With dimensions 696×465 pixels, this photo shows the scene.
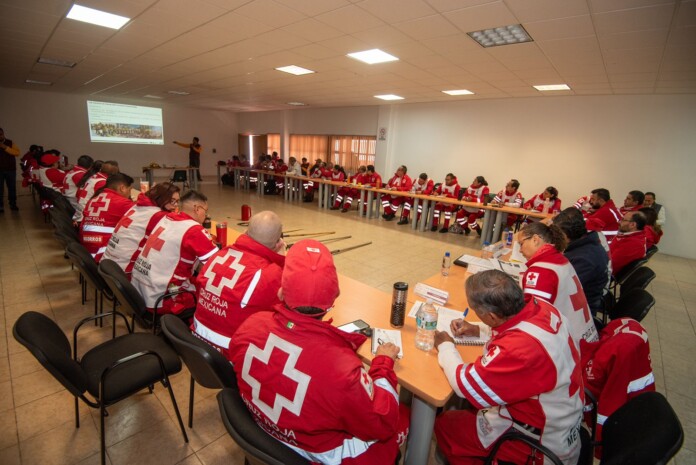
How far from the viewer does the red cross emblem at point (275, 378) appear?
932 millimetres

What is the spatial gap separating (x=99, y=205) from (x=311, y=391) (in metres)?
3.07

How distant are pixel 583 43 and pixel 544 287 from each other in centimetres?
337

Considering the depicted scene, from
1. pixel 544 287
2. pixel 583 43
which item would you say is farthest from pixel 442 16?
pixel 544 287

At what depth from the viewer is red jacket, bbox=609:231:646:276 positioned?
3168 mm

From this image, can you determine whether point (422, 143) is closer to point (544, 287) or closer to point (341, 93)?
point (341, 93)

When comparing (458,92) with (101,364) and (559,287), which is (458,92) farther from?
(101,364)

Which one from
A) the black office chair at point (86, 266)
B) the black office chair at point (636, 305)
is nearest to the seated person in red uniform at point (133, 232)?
the black office chair at point (86, 266)

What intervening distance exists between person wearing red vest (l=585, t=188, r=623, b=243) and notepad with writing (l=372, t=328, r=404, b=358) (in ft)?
13.5

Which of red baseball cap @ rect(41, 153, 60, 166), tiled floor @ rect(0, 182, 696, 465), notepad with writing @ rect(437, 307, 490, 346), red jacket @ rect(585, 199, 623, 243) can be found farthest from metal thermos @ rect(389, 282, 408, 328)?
red baseball cap @ rect(41, 153, 60, 166)

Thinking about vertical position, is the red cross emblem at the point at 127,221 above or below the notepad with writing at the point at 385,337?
above

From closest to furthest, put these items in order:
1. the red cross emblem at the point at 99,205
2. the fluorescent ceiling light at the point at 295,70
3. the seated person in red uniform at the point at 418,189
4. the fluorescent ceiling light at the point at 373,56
→ the red cross emblem at the point at 99,205
the fluorescent ceiling light at the point at 373,56
the fluorescent ceiling light at the point at 295,70
the seated person in red uniform at the point at 418,189

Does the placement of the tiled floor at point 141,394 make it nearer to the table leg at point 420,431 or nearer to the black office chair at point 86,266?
the black office chair at point 86,266

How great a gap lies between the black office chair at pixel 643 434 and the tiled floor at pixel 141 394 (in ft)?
4.26

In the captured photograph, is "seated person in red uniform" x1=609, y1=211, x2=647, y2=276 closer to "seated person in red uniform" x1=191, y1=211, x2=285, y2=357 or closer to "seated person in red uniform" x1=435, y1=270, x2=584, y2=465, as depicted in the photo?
"seated person in red uniform" x1=435, y1=270, x2=584, y2=465
